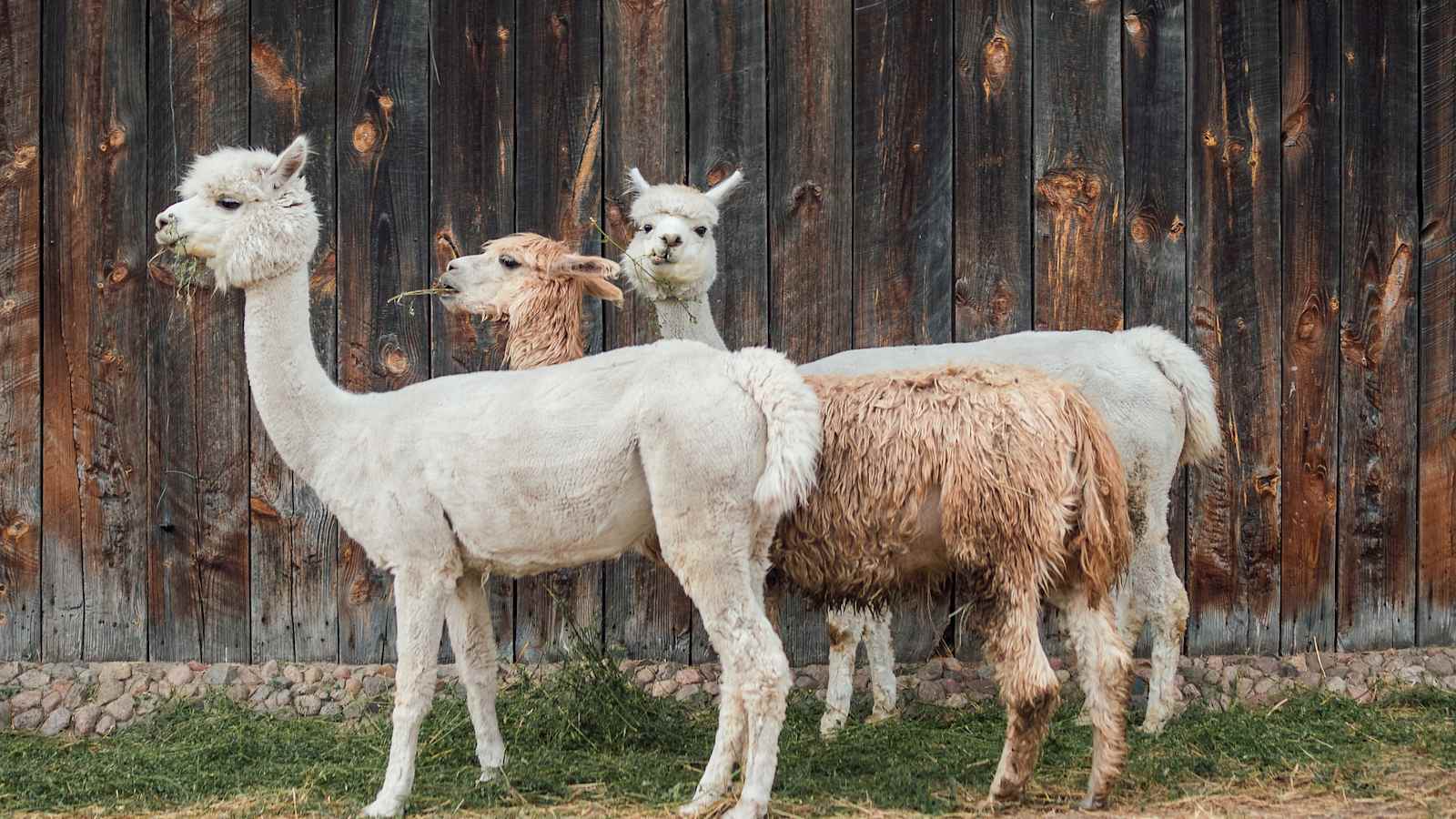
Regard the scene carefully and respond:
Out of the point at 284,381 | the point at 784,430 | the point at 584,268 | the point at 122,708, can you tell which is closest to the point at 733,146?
the point at 584,268

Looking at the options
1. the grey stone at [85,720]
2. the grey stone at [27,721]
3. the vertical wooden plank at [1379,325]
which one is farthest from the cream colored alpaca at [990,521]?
the grey stone at [27,721]

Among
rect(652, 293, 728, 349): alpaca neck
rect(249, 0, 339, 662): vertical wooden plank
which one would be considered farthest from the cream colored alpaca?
rect(249, 0, 339, 662): vertical wooden plank

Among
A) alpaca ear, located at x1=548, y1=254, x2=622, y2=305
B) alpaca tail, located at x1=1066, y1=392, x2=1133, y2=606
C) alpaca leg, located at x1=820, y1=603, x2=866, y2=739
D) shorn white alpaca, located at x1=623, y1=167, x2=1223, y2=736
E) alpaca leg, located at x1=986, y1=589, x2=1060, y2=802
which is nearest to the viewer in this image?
alpaca leg, located at x1=986, y1=589, x2=1060, y2=802

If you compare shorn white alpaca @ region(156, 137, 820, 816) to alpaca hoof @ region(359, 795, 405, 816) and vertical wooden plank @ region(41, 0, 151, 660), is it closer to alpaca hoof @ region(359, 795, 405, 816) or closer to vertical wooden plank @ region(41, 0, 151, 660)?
alpaca hoof @ region(359, 795, 405, 816)

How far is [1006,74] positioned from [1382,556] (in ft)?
9.33

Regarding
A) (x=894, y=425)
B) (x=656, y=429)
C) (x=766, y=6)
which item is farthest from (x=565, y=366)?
(x=766, y=6)

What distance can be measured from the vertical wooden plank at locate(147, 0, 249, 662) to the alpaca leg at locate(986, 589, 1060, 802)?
143 inches

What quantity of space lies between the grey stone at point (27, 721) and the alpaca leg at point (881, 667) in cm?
360

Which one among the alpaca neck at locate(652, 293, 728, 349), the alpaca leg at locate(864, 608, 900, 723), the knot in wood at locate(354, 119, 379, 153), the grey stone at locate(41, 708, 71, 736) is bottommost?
the grey stone at locate(41, 708, 71, 736)

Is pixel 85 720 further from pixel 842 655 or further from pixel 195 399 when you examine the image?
pixel 842 655

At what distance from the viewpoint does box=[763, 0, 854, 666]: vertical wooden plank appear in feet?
21.1

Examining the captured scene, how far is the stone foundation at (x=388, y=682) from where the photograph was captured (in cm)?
616

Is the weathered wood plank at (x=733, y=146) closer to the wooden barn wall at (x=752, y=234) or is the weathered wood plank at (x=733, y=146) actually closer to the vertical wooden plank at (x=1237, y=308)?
the wooden barn wall at (x=752, y=234)

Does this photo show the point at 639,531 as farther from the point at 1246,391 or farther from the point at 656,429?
the point at 1246,391
